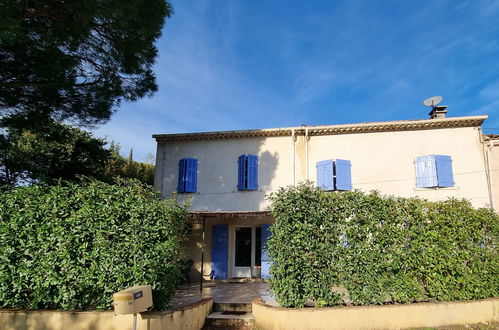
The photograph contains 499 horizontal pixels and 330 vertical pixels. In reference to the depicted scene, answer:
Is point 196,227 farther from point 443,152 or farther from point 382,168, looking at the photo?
point 443,152

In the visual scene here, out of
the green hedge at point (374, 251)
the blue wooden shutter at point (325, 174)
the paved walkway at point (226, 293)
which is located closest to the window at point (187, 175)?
the paved walkway at point (226, 293)

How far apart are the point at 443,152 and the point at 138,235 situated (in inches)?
466

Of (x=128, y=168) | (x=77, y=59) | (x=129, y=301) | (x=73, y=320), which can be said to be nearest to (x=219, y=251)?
(x=73, y=320)

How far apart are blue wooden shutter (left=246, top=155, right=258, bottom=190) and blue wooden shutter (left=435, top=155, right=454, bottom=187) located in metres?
7.24

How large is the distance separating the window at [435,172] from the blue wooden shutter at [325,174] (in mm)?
3443

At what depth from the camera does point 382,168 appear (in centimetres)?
1154

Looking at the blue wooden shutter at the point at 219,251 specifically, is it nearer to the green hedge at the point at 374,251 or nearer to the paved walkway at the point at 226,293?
the paved walkway at the point at 226,293

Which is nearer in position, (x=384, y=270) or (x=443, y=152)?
(x=384, y=270)

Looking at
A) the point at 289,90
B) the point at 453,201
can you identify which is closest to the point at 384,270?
the point at 453,201

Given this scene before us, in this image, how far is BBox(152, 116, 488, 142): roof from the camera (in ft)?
36.9

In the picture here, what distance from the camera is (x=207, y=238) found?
12.1 meters

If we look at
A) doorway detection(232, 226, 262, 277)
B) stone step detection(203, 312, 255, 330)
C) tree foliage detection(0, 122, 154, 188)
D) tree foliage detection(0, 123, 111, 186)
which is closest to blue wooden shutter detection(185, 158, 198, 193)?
doorway detection(232, 226, 262, 277)

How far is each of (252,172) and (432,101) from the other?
351 inches

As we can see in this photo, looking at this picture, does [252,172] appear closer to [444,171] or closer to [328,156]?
[328,156]
